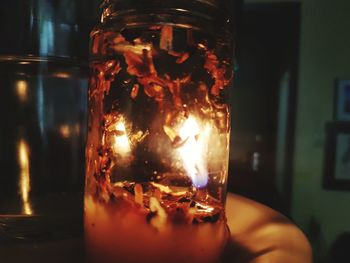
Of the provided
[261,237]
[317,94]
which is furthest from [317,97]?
[261,237]

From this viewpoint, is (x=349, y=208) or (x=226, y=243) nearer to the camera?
(x=226, y=243)

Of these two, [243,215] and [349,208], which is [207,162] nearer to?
[243,215]

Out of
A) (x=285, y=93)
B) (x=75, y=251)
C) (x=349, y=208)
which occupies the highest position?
(x=285, y=93)

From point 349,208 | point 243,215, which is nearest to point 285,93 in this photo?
point 349,208

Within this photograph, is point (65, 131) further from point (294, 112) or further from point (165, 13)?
point (294, 112)

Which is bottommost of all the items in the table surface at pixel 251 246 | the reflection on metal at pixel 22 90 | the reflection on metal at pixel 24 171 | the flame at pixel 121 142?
the table surface at pixel 251 246

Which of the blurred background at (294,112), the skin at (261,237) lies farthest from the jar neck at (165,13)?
the blurred background at (294,112)

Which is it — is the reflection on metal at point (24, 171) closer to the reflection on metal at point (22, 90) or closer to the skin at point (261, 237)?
the reflection on metal at point (22, 90)
